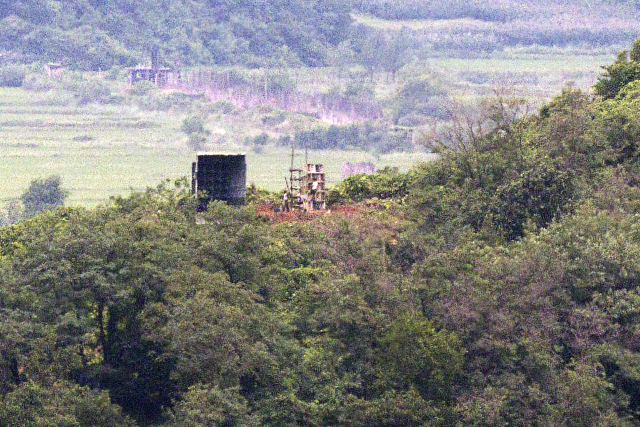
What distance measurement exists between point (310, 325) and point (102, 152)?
118 metres

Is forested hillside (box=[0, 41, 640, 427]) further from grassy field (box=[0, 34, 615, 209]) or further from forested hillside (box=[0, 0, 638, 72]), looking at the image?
forested hillside (box=[0, 0, 638, 72])

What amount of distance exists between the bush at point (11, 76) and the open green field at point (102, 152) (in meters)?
2.42

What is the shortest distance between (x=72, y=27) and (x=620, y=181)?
163485 mm

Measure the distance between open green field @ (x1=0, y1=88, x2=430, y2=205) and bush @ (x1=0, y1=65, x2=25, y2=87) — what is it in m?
2.42

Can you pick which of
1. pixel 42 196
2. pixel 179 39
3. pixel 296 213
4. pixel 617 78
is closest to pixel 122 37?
pixel 179 39

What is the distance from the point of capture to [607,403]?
909 inches

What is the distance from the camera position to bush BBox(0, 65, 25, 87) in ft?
529

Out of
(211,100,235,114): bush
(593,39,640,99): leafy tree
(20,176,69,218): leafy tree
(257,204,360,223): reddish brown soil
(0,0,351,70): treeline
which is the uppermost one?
(0,0,351,70): treeline

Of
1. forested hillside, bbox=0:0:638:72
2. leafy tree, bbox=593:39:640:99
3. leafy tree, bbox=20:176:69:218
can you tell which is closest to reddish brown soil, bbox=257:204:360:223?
leafy tree, bbox=593:39:640:99

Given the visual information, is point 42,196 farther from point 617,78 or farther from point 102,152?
point 617,78

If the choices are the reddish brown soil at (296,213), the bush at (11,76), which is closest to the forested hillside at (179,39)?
the bush at (11,76)

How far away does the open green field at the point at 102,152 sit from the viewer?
124 meters

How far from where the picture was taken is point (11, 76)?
532ft

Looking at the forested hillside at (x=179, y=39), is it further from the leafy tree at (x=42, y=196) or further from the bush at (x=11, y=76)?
the leafy tree at (x=42, y=196)
